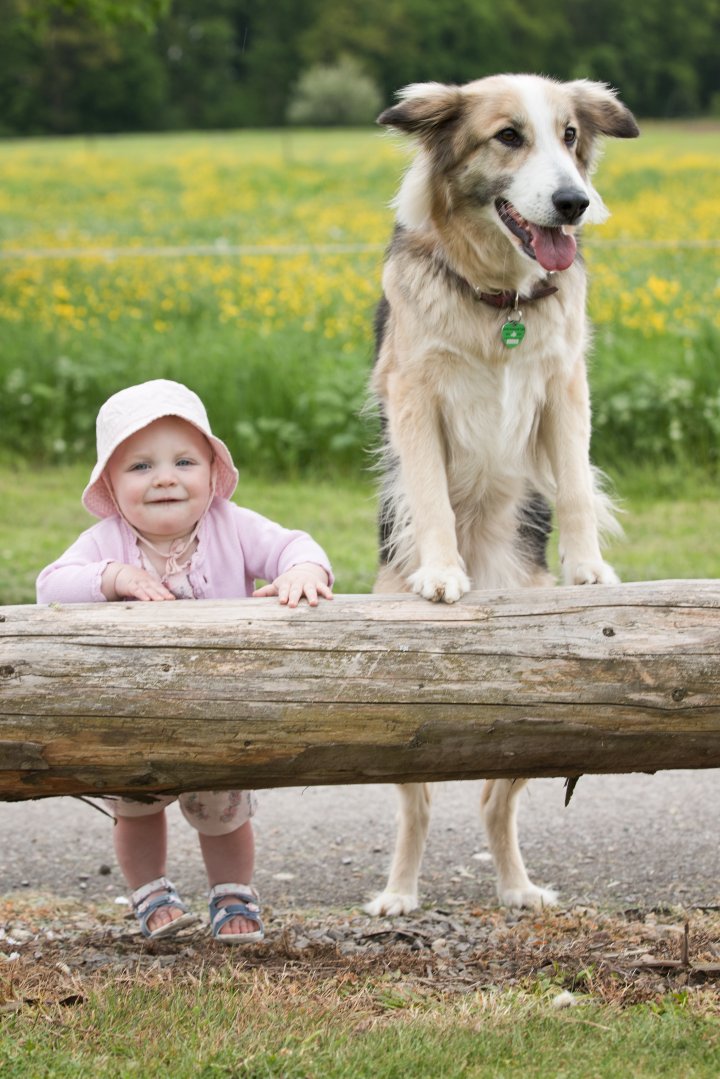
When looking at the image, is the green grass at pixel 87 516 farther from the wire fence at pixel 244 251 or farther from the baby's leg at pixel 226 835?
the wire fence at pixel 244 251

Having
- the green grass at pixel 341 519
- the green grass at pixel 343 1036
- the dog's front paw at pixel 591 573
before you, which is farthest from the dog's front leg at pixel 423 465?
the green grass at pixel 341 519

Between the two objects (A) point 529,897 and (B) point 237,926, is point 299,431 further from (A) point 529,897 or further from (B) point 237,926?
(B) point 237,926

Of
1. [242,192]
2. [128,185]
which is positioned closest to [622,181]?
[242,192]

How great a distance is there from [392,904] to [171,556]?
52.2 inches

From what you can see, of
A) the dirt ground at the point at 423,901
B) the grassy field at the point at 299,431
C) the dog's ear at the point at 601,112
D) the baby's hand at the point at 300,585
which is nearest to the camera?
the grassy field at the point at 299,431

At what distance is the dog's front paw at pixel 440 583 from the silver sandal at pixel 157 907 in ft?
3.72

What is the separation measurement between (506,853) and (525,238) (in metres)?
1.90

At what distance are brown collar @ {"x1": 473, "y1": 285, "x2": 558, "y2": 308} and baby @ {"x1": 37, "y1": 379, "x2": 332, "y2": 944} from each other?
0.88m

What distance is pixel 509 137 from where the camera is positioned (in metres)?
3.82

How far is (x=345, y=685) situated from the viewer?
317cm

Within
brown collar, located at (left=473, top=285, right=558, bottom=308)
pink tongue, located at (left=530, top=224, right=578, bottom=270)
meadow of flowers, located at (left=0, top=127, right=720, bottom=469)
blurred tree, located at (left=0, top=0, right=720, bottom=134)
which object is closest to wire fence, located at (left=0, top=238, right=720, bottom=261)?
meadow of flowers, located at (left=0, top=127, right=720, bottom=469)

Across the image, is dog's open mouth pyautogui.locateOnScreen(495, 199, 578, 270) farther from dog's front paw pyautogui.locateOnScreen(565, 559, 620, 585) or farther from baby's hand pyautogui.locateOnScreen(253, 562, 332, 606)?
baby's hand pyautogui.locateOnScreen(253, 562, 332, 606)

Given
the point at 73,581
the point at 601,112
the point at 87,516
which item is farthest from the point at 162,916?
the point at 87,516

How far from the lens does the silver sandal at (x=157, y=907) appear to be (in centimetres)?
375
